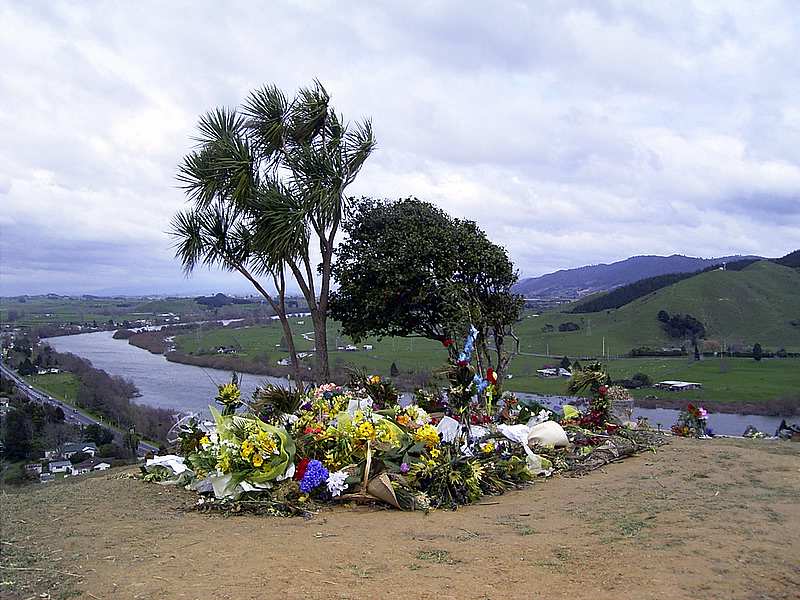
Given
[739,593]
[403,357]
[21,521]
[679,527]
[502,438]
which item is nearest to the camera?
[739,593]

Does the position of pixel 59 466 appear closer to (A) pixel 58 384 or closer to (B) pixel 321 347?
(B) pixel 321 347

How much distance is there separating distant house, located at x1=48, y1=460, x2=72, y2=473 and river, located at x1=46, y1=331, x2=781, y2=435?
8.15ft

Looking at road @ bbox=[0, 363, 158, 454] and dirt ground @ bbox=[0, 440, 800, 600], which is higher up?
dirt ground @ bbox=[0, 440, 800, 600]

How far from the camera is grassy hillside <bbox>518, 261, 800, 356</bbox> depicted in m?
35.7

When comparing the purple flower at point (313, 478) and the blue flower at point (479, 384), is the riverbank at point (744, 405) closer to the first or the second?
the blue flower at point (479, 384)

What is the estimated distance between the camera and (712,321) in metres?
38.4

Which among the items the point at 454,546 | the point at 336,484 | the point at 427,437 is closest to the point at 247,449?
the point at 336,484

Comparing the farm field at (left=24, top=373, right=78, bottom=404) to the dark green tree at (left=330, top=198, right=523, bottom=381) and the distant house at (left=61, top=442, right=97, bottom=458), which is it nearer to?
the distant house at (left=61, top=442, right=97, bottom=458)

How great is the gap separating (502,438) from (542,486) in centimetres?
81

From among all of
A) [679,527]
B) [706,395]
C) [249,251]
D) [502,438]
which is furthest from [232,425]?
[706,395]

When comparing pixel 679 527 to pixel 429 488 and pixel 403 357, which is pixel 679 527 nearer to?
pixel 429 488

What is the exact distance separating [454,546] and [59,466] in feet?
27.7

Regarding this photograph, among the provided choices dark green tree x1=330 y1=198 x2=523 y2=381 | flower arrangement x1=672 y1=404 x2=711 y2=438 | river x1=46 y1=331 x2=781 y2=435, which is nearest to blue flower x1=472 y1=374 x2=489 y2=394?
dark green tree x1=330 y1=198 x2=523 y2=381

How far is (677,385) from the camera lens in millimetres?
24000
